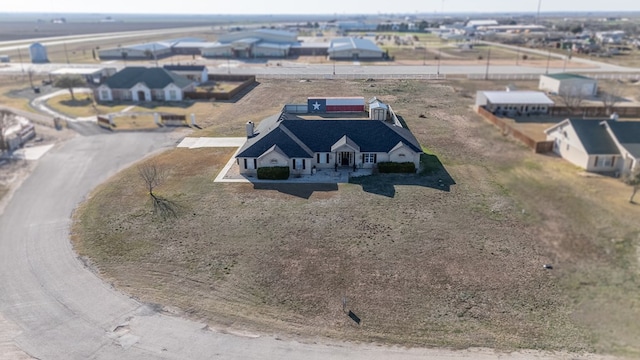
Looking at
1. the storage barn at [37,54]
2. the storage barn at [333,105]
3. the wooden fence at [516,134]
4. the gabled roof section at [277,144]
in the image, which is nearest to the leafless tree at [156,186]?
the gabled roof section at [277,144]

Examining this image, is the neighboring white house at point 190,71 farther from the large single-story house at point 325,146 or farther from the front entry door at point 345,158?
the front entry door at point 345,158

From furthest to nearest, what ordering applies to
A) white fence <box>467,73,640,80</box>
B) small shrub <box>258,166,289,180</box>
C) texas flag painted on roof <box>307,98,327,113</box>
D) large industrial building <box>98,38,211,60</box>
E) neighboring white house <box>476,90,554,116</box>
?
large industrial building <box>98,38,211,60</box> < white fence <box>467,73,640,80</box> < neighboring white house <box>476,90,554,116</box> < texas flag painted on roof <box>307,98,327,113</box> < small shrub <box>258,166,289,180</box>

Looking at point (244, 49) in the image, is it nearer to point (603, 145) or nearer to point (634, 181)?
point (603, 145)

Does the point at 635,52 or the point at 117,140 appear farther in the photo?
the point at 635,52

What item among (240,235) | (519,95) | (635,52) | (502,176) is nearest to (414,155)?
(502,176)

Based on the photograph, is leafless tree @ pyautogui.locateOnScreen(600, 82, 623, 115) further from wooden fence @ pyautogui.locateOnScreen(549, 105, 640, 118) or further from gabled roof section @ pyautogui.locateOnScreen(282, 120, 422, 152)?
gabled roof section @ pyautogui.locateOnScreen(282, 120, 422, 152)

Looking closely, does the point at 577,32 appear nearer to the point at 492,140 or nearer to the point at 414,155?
the point at 492,140

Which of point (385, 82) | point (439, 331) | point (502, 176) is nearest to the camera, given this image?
point (439, 331)

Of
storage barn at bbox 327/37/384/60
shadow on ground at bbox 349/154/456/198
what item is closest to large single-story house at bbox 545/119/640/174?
shadow on ground at bbox 349/154/456/198
